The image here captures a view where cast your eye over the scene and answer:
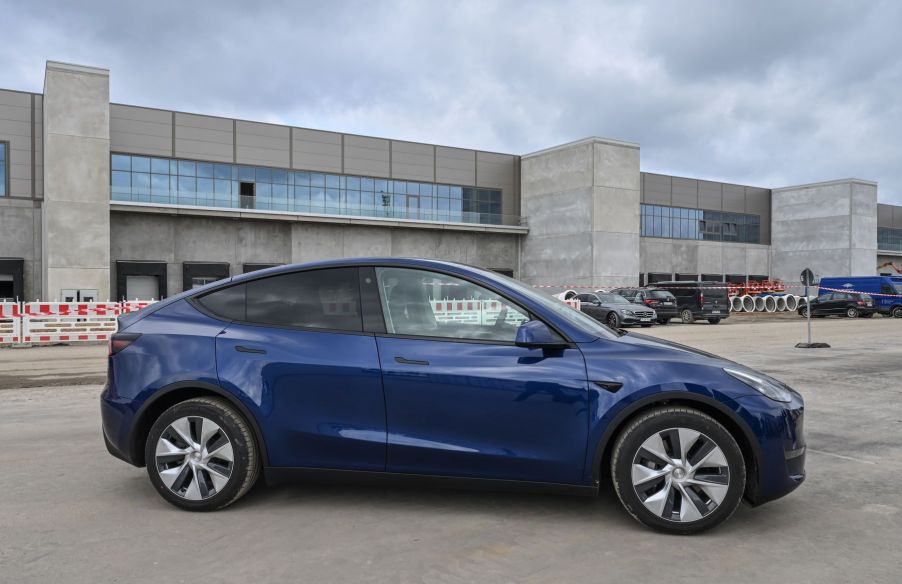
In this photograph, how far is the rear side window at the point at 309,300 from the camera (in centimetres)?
408

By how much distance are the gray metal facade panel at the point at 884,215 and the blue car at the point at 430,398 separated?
3020 inches

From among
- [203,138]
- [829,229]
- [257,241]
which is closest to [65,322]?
[257,241]

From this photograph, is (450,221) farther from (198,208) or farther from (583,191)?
(198,208)

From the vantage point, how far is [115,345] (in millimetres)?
4254

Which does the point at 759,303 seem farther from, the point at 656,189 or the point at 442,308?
the point at 442,308

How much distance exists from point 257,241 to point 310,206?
151 inches

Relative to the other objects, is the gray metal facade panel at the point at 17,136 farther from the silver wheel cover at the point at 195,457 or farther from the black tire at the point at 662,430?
the black tire at the point at 662,430

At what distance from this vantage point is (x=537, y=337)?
3680mm

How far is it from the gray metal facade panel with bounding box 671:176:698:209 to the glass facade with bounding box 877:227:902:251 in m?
23.4

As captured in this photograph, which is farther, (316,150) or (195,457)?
(316,150)

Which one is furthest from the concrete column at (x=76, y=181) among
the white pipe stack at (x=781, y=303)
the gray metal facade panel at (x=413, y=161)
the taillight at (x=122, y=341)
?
the white pipe stack at (x=781, y=303)

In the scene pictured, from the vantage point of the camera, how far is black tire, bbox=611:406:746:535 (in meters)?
3.58

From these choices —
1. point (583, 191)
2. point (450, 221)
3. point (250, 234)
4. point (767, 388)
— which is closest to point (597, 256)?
point (583, 191)

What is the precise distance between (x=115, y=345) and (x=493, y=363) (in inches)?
96.4
